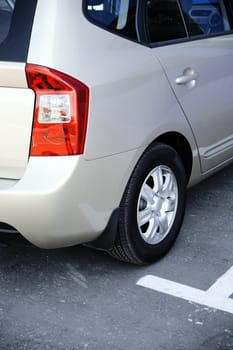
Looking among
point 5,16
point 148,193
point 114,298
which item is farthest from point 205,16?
point 114,298

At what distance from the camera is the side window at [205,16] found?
11.9 feet

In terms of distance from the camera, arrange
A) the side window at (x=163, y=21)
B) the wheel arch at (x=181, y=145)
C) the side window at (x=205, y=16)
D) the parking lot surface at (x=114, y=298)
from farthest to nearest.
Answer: the side window at (x=205, y=16), the wheel arch at (x=181, y=145), the side window at (x=163, y=21), the parking lot surface at (x=114, y=298)

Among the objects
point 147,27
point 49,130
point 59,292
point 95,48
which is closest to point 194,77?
point 147,27

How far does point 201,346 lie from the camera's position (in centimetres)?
276

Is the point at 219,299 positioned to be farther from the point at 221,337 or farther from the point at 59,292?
the point at 59,292

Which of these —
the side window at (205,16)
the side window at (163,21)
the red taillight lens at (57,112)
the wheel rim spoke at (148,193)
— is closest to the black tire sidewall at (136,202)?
the wheel rim spoke at (148,193)

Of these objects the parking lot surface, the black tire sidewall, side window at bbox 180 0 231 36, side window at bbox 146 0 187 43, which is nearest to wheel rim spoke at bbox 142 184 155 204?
the black tire sidewall

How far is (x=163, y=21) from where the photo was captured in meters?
3.38

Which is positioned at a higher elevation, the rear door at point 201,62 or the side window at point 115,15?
the side window at point 115,15

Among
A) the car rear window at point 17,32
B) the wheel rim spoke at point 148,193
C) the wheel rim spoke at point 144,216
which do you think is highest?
the car rear window at point 17,32

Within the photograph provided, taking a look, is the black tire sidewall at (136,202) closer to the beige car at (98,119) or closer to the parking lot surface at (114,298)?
the beige car at (98,119)

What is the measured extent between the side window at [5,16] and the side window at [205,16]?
1174 mm

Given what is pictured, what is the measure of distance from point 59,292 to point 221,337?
0.87m

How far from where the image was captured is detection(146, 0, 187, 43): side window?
10.7 ft
